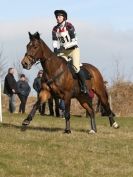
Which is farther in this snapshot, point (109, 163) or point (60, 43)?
point (60, 43)

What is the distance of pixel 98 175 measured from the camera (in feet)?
34.4

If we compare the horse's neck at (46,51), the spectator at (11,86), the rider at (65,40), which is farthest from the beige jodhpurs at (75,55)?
the spectator at (11,86)

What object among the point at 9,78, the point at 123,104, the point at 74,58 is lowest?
the point at 123,104

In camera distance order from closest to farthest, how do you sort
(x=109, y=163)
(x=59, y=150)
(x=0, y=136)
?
(x=109, y=163), (x=59, y=150), (x=0, y=136)

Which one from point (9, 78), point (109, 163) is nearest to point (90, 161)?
point (109, 163)

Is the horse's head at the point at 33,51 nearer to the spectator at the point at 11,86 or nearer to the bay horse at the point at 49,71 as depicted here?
the bay horse at the point at 49,71

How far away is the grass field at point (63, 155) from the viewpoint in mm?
10516

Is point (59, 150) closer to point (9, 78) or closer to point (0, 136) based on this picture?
point (0, 136)

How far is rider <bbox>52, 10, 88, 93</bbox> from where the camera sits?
14961mm

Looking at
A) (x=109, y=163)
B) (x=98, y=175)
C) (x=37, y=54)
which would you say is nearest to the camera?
(x=98, y=175)

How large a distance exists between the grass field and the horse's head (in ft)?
5.89

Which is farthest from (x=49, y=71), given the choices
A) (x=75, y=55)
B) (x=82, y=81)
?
(x=82, y=81)

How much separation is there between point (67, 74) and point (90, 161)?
4.27m

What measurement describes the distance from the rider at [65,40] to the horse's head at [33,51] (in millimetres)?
494
